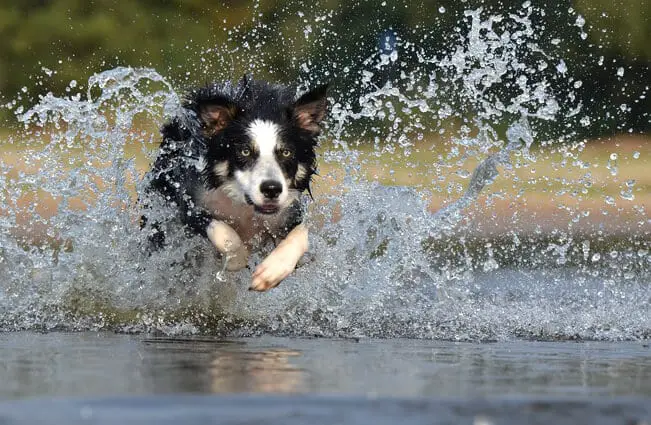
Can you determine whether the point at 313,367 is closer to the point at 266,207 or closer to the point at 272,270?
the point at 272,270

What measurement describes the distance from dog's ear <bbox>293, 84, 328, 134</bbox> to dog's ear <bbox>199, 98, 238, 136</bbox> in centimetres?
39

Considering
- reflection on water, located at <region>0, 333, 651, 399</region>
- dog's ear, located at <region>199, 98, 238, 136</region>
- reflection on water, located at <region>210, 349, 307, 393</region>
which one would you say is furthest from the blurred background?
reflection on water, located at <region>210, 349, 307, 393</region>

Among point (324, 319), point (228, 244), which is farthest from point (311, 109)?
point (324, 319)

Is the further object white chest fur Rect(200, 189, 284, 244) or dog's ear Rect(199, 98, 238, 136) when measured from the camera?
white chest fur Rect(200, 189, 284, 244)

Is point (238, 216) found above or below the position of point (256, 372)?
above

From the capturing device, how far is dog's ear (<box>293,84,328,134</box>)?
7.45 meters

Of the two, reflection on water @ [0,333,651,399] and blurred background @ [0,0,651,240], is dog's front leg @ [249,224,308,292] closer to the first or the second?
reflection on water @ [0,333,651,399]

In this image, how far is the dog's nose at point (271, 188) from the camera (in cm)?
684

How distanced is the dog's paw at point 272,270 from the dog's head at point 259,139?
391 mm

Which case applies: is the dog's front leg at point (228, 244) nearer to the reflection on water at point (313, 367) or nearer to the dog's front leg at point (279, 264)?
the dog's front leg at point (279, 264)

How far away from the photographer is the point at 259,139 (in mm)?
7164

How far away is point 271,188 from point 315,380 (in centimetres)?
222

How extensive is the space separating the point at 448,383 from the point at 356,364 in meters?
0.68

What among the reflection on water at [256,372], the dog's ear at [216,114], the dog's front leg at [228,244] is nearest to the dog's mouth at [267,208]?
the dog's front leg at [228,244]
